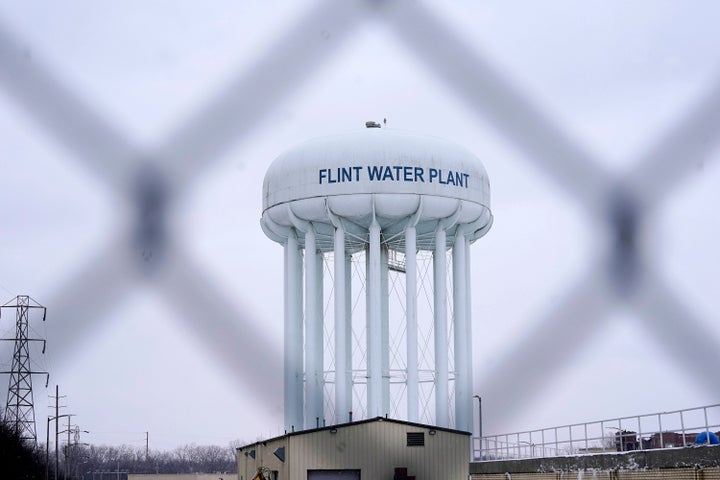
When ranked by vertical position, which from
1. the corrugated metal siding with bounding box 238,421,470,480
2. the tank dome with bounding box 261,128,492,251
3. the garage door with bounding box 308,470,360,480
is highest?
the tank dome with bounding box 261,128,492,251

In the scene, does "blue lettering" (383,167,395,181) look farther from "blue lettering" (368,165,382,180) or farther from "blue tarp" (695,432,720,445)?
"blue tarp" (695,432,720,445)

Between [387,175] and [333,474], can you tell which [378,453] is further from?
[387,175]

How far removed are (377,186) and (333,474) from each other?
1183 centimetres

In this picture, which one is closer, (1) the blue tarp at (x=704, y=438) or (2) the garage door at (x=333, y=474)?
(1) the blue tarp at (x=704, y=438)

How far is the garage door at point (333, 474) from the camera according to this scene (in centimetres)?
3525

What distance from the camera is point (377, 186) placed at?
1673 inches

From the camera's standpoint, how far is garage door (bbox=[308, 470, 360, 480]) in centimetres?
3525

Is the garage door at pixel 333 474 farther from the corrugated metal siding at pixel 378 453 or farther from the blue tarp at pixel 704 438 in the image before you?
the blue tarp at pixel 704 438

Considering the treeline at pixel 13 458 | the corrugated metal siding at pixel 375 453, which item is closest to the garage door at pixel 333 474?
the corrugated metal siding at pixel 375 453

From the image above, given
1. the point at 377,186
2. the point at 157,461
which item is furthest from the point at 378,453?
the point at 157,461

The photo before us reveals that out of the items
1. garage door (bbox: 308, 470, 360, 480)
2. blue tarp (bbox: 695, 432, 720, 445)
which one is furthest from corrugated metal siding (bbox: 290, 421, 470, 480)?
blue tarp (bbox: 695, 432, 720, 445)

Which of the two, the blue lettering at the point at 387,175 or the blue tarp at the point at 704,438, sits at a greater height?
the blue lettering at the point at 387,175

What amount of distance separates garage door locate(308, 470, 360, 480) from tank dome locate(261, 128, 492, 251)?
11.0 metres

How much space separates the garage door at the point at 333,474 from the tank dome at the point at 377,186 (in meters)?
11.0
